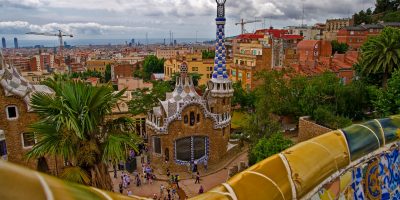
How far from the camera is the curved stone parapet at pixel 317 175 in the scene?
4.90 feet

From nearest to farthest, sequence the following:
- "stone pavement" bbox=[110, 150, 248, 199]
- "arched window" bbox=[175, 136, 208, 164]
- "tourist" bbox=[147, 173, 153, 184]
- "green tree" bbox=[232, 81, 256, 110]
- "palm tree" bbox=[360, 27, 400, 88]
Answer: "stone pavement" bbox=[110, 150, 248, 199]
"tourist" bbox=[147, 173, 153, 184]
"arched window" bbox=[175, 136, 208, 164]
"palm tree" bbox=[360, 27, 400, 88]
"green tree" bbox=[232, 81, 256, 110]

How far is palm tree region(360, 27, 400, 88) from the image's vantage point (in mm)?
22375

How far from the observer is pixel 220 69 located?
2175cm

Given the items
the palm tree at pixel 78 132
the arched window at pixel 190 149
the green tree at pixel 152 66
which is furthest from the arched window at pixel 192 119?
the green tree at pixel 152 66

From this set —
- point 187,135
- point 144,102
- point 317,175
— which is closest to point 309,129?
point 187,135

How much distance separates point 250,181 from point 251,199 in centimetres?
14

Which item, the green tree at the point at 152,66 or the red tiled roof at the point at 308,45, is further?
the green tree at the point at 152,66

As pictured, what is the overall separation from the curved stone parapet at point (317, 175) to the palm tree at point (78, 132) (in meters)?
4.66

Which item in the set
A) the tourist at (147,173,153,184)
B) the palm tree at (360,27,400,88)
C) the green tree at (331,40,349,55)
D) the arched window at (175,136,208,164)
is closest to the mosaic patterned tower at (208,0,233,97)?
the arched window at (175,136,208,164)

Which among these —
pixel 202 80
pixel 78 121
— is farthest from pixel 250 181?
pixel 202 80

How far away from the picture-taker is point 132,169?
757 inches

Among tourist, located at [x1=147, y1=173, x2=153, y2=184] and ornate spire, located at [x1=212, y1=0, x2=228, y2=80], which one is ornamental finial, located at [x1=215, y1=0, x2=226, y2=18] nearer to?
ornate spire, located at [x1=212, y1=0, x2=228, y2=80]

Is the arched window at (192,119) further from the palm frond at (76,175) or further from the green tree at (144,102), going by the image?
the palm frond at (76,175)

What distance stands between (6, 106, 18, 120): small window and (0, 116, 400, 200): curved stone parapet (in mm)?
13621
